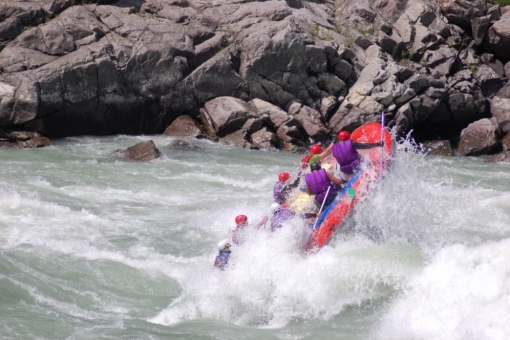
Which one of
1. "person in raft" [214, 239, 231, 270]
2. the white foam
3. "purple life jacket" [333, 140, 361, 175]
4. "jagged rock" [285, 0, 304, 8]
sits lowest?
"person in raft" [214, 239, 231, 270]

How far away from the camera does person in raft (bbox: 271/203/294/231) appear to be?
7.96m

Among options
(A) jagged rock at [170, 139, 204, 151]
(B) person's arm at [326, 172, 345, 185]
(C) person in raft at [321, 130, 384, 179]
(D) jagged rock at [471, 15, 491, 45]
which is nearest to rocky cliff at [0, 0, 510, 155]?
(A) jagged rock at [170, 139, 204, 151]

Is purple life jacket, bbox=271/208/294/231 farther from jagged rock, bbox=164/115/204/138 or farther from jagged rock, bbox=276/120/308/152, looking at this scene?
jagged rock, bbox=164/115/204/138

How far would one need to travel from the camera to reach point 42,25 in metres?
15.9

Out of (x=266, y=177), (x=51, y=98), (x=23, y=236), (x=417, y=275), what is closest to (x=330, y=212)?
(x=417, y=275)

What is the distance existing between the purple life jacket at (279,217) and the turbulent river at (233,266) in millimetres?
122

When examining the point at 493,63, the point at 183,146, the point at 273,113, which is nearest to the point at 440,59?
the point at 493,63

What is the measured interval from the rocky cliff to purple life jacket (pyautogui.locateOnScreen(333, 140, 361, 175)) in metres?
6.61

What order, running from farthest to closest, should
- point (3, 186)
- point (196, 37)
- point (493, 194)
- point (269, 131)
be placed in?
point (196, 37)
point (269, 131)
point (493, 194)
point (3, 186)

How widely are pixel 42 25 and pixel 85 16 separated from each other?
1.15m

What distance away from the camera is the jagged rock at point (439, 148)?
16469 millimetres

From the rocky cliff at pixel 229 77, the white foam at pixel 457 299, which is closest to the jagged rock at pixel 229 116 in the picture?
the rocky cliff at pixel 229 77

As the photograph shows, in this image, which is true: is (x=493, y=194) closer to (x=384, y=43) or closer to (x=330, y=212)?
(x=330, y=212)

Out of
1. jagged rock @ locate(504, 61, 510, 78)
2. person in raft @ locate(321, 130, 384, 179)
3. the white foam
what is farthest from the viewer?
jagged rock @ locate(504, 61, 510, 78)
